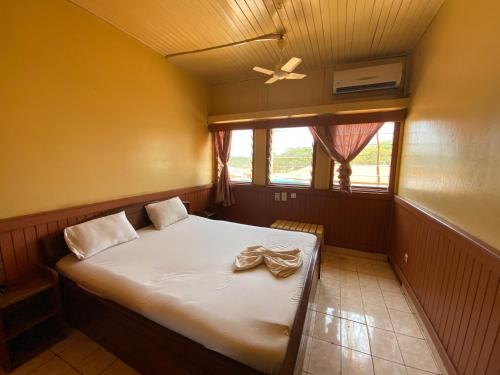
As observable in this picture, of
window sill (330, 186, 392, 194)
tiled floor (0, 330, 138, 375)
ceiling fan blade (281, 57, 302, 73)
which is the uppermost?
ceiling fan blade (281, 57, 302, 73)

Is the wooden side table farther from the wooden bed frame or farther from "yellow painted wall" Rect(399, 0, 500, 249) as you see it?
"yellow painted wall" Rect(399, 0, 500, 249)

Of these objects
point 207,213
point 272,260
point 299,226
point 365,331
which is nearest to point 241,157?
point 207,213

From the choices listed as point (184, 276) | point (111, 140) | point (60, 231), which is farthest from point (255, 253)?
point (111, 140)

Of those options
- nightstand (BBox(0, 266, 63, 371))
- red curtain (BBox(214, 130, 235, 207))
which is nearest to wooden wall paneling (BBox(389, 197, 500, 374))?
red curtain (BBox(214, 130, 235, 207))

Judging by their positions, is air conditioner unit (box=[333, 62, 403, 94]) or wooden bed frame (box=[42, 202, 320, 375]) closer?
wooden bed frame (box=[42, 202, 320, 375])

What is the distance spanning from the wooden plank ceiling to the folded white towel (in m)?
2.24

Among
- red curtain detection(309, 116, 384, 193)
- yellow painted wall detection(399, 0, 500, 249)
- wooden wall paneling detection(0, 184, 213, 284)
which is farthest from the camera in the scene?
red curtain detection(309, 116, 384, 193)

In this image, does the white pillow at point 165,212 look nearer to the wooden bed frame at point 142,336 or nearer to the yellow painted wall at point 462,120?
the wooden bed frame at point 142,336

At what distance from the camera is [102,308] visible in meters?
1.48

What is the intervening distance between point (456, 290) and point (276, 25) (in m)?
2.83

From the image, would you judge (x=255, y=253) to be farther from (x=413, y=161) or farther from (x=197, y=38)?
(x=197, y=38)

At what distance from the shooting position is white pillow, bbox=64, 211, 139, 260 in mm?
1835

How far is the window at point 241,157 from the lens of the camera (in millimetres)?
3879

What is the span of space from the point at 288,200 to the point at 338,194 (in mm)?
806
